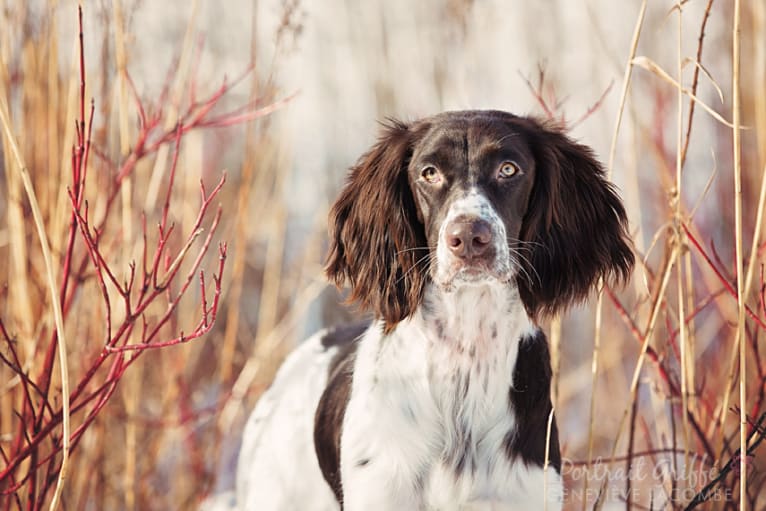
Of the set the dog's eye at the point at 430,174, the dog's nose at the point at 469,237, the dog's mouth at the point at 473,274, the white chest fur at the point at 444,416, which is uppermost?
the dog's eye at the point at 430,174

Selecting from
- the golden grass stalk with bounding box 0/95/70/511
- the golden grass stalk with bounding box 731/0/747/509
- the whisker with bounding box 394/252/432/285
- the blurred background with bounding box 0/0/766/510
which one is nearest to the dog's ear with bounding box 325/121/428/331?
the whisker with bounding box 394/252/432/285

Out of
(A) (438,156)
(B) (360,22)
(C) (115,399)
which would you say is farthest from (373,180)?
(B) (360,22)

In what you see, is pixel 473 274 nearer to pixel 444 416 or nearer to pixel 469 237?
pixel 469 237

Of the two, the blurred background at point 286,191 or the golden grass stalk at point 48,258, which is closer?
the golden grass stalk at point 48,258

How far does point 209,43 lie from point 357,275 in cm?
227

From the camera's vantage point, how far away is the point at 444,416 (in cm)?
190

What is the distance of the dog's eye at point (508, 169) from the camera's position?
6.13 feet

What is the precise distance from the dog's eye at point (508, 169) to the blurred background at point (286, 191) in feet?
0.68

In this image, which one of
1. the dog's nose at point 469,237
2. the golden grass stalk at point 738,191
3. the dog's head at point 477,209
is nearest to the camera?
the golden grass stalk at point 738,191

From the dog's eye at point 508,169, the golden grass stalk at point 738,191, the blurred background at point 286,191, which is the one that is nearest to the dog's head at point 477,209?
the dog's eye at point 508,169

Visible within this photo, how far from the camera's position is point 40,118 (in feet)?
7.73

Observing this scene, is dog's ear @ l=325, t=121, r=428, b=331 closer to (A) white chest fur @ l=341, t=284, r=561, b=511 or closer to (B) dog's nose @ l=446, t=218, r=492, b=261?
(A) white chest fur @ l=341, t=284, r=561, b=511

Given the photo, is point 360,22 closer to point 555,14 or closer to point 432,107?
point 432,107

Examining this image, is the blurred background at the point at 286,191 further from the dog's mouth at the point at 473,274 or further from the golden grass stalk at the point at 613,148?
the dog's mouth at the point at 473,274
